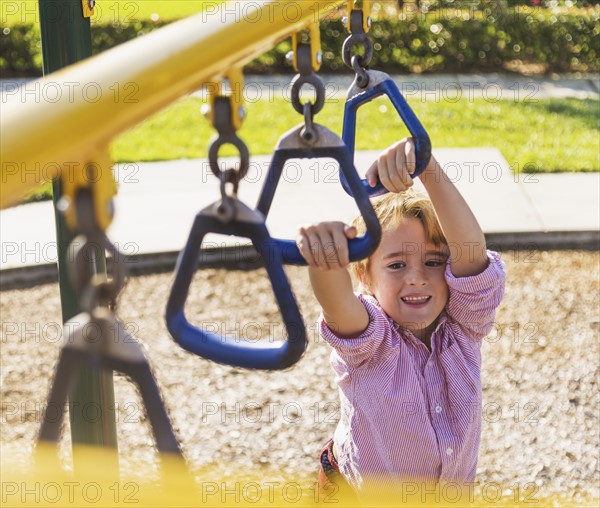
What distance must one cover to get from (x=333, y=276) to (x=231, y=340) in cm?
70

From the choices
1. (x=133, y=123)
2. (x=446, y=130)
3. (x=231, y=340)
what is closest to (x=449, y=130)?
(x=446, y=130)

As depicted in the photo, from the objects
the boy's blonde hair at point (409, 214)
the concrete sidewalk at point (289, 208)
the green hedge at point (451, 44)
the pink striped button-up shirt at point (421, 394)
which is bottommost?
the green hedge at point (451, 44)

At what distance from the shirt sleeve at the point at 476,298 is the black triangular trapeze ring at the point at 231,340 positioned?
103 cm

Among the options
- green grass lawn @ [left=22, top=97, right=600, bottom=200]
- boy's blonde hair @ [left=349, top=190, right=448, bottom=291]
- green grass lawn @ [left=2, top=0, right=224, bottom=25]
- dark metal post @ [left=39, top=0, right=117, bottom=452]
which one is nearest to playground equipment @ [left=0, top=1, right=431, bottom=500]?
boy's blonde hair @ [left=349, top=190, right=448, bottom=291]

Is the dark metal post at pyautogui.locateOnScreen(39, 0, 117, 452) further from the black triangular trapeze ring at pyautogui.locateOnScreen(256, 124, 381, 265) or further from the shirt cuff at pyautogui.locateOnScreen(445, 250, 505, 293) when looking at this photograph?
the black triangular trapeze ring at pyautogui.locateOnScreen(256, 124, 381, 265)

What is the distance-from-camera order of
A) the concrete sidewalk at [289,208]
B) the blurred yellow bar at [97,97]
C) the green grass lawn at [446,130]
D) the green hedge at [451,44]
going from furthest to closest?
the green hedge at [451,44] < the green grass lawn at [446,130] < the concrete sidewalk at [289,208] < the blurred yellow bar at [97,97]

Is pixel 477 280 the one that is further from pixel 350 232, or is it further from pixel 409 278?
pixel 350 232

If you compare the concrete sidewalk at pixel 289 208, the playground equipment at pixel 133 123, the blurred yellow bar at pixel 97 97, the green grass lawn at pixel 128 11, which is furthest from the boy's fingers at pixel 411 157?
the green grass lawn at pixel 128 11

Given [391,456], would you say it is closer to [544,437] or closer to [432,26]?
[544,437]

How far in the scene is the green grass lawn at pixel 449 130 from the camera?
704 cm

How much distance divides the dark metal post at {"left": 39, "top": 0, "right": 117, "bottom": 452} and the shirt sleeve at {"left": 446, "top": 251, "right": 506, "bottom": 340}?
0.79 m

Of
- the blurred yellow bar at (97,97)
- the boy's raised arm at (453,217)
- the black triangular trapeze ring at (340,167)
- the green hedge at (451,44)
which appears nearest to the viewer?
the blurred yellow bar at (97,97)

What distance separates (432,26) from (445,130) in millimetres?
3433

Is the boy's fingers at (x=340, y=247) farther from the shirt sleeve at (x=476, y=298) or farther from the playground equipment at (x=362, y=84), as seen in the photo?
the shirt sleeve at (x=476, y=298)
